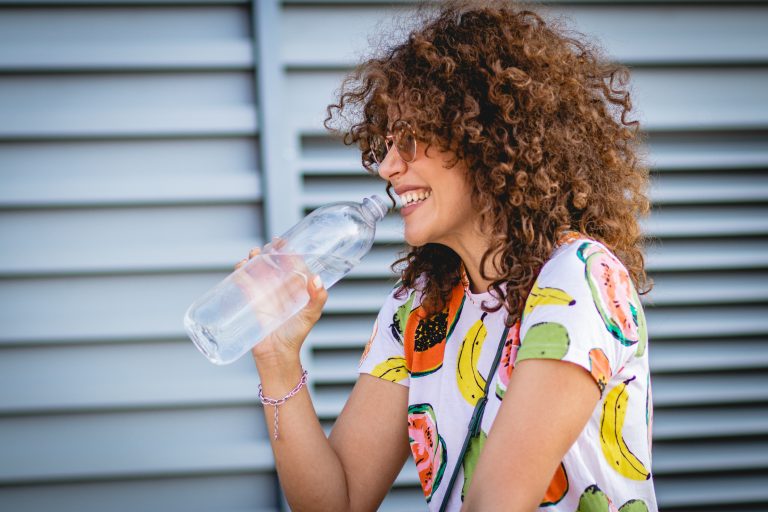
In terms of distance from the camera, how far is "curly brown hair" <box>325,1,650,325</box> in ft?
5.79

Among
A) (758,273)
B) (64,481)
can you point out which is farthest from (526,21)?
(64,481)

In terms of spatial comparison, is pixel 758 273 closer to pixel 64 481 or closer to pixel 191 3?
pixel 191 3

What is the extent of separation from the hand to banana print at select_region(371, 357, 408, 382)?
0.23 metres

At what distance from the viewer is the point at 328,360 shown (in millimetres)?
2783

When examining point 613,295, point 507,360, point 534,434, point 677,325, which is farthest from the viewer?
point 677,325

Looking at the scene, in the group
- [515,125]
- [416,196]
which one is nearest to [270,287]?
[416,196]

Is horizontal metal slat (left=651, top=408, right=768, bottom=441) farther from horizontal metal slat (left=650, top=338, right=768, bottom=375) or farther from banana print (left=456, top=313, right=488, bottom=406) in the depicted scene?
banana print (left=456, top=313, right=488, bottom=406)

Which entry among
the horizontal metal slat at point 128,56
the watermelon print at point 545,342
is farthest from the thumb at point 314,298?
the horizontal metal slat at point 128,56

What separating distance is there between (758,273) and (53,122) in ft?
8.39

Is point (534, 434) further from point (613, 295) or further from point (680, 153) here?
point (680, 153)

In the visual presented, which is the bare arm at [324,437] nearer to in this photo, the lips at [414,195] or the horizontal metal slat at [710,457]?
the lips at [414,195]

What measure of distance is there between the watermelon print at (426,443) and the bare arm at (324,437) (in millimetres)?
72

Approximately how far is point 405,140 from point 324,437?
2.55 ft

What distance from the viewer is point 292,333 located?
1919 mm
